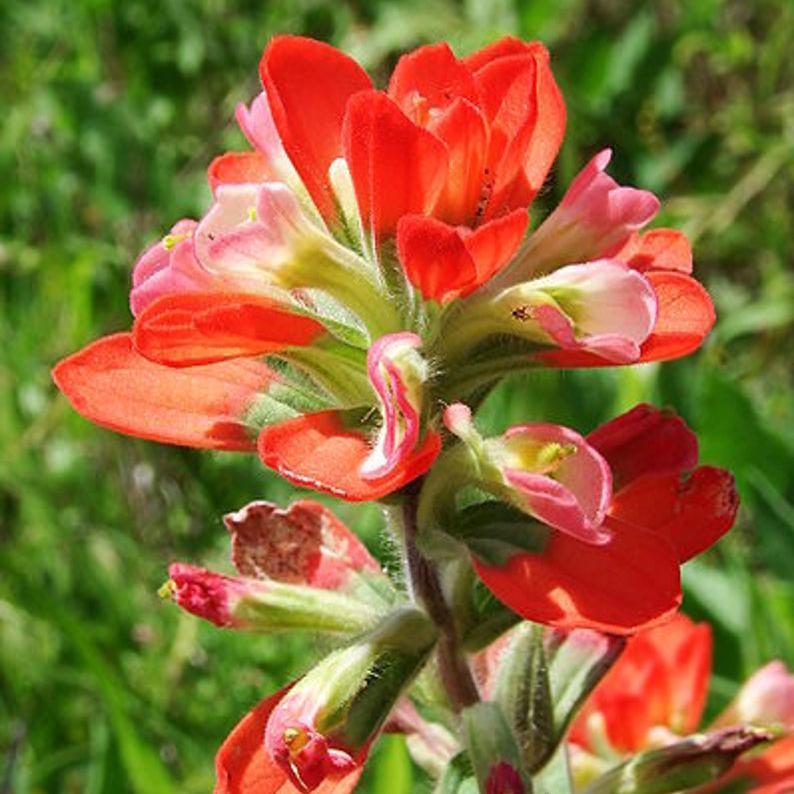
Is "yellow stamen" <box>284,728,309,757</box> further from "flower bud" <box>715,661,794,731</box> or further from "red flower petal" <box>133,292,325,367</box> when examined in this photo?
"flower bud" <box>715,661,794,731</box>

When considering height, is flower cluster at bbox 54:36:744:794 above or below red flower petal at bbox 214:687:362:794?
above

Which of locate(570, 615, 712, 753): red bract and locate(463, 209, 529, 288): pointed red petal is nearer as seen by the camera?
locate(463, 209, 529, 288): pointed red petal

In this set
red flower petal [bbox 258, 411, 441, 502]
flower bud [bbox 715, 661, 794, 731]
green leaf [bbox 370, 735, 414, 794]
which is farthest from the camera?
green leaf [bbox 370, 735, 414, 794]

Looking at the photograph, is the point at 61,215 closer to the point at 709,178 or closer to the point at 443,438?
the point at 709,178

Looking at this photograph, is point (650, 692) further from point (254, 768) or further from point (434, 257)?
point (434, 257)

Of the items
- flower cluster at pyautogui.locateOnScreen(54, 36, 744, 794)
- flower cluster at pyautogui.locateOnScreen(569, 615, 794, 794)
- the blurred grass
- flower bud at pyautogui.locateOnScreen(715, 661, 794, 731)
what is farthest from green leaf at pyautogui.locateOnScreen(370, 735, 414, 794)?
flower cluster at pyautogui.locateOnScreen(54, 36, 744, 794)

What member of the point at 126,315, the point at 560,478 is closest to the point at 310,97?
the point at 560,478
